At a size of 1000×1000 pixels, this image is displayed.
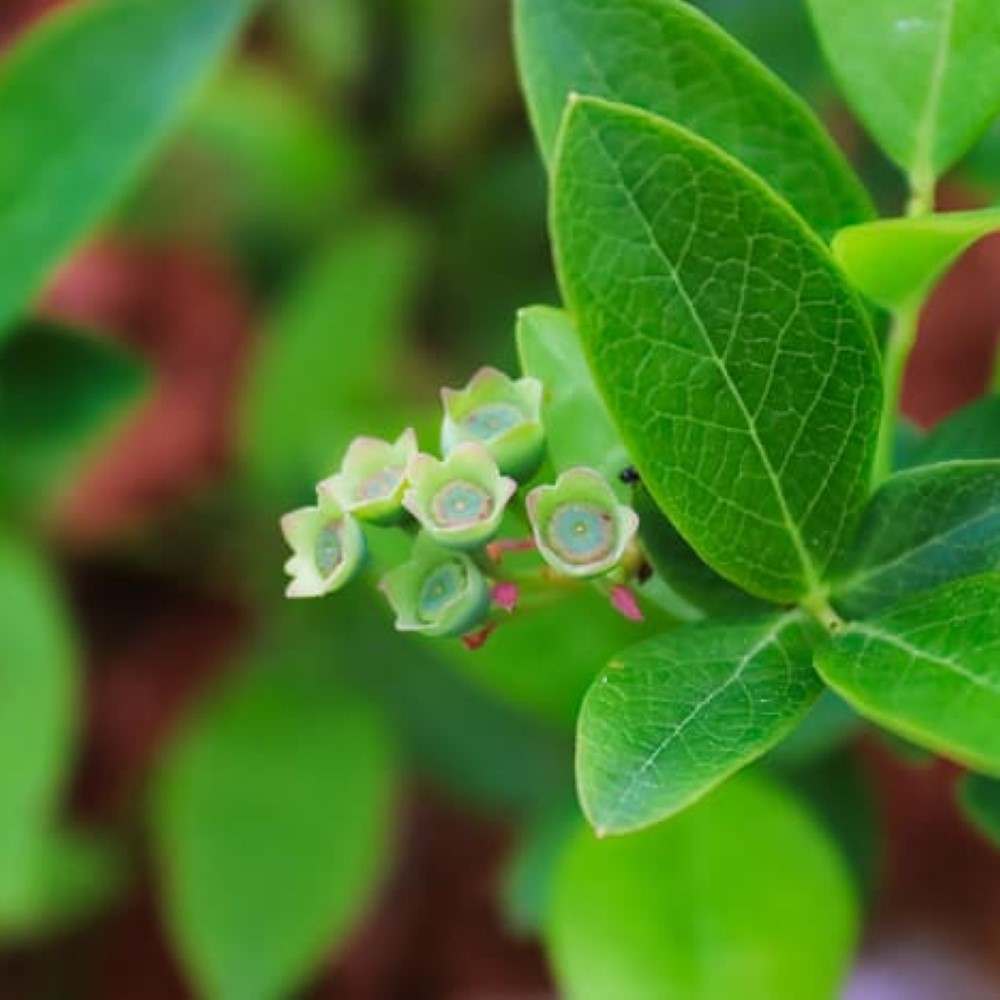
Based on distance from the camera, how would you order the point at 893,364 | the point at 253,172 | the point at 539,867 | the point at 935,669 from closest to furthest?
1. the point at 935,669
2. the point at 893,364
3. the point at 539,867
4. the point at 253,172

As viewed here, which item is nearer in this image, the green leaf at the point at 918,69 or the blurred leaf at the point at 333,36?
the green leaf at the point at 918,69

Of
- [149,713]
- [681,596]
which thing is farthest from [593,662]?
[149,713]

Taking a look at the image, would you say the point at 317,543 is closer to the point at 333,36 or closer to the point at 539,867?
the point at 539,867

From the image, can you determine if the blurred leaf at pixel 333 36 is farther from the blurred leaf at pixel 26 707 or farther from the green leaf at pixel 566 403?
the green leaf at pixel 566 403

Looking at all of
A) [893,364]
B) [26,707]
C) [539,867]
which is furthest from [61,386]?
[893,364]

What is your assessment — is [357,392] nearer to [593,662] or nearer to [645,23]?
[593,662]

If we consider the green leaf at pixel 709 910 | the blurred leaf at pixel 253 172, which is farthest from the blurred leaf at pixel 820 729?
the blurred leaf at pixel 253 172

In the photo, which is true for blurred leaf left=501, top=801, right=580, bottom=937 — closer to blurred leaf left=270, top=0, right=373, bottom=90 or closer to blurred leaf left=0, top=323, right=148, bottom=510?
blurred leaf left=0, top=323, right=148, bottom=510
